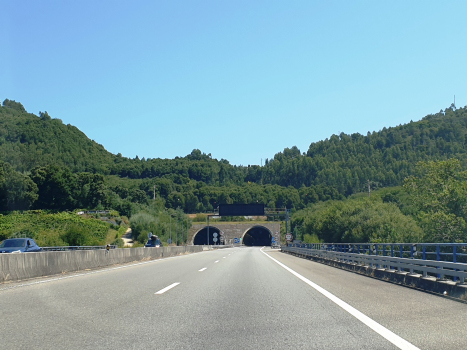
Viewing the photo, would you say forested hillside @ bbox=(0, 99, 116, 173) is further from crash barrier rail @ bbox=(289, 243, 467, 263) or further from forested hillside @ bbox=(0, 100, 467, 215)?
crash barrier rail @ bbox=(289, 243, 467, 263)

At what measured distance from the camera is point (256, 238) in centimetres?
16712

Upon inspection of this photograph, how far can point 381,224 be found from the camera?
78.3m

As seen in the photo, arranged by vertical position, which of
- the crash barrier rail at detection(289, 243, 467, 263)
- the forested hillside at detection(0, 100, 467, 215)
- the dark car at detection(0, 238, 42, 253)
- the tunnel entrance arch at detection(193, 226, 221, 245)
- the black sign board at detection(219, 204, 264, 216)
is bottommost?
the crash barrier rail at detection(289, 243, 467, 263)

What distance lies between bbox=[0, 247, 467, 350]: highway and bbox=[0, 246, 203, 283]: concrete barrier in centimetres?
175

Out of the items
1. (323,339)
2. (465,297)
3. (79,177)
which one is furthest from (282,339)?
(79,177)

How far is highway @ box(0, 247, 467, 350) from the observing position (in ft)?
20.2

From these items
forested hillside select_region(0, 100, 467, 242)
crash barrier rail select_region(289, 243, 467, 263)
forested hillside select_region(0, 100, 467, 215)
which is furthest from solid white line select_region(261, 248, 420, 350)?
forested hillside select_region(0, 100, 467, 215)

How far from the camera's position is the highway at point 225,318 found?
6148 mm

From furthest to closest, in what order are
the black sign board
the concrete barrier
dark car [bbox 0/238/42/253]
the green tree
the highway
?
the black sign board, the green tree, dark car [bbox 0/238/42/253], the concrete barrier, the highway

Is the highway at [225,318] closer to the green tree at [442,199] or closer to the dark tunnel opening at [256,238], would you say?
the green tree at [442,199]

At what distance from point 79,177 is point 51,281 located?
11404 cm

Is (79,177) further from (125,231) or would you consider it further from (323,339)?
(323,339)

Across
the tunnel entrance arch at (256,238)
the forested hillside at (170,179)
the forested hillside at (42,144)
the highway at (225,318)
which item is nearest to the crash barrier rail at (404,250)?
the highway at (225,318)

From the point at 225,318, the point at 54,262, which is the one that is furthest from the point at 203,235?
the point at 225,318
